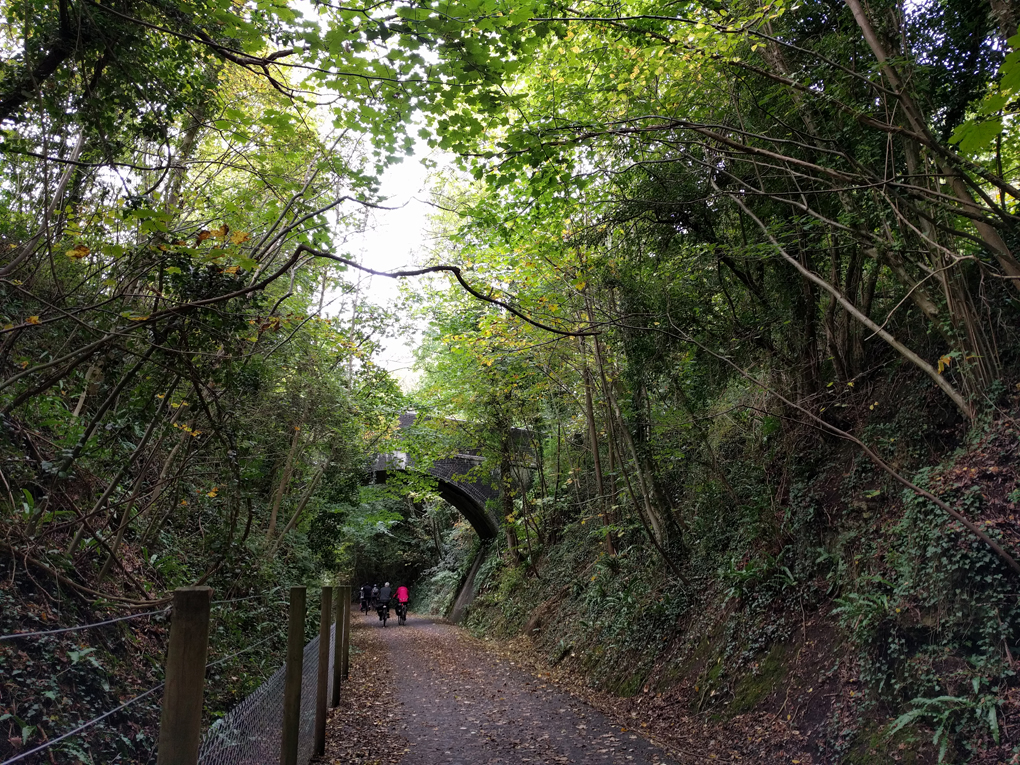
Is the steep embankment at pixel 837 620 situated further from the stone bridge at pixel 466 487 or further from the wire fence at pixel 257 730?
the stone bridge at pixel 466 487

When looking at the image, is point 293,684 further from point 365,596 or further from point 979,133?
point 365,596

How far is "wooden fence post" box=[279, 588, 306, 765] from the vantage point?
3.75m

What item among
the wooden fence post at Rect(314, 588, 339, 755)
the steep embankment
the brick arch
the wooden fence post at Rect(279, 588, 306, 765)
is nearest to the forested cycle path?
the wooden fence post at Rect(314, 588, 339, 755)

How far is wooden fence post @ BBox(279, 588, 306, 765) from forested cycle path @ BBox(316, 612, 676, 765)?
1.44 metres

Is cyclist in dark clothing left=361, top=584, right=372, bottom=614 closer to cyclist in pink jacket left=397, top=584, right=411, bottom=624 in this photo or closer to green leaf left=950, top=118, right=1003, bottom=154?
cyclist in pink jacket left=397, top=584, right=411, bottom=624

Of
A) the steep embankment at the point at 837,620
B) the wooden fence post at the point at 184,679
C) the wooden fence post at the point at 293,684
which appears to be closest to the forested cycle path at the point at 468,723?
the steep embankment at the point at 837,620

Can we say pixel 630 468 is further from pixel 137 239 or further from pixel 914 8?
pixel 137 239

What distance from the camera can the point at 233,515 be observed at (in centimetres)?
561

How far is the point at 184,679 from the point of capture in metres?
1.95

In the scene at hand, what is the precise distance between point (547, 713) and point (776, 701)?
2488 millimetres

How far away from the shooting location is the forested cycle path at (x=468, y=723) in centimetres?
511

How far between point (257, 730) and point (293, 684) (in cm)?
49

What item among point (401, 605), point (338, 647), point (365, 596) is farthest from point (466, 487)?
point (338, 647)

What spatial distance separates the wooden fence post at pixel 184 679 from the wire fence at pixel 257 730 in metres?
0.64
